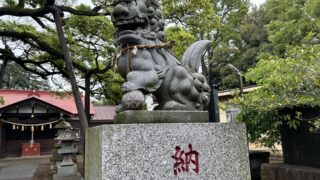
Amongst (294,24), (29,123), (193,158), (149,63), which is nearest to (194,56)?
(149,63)

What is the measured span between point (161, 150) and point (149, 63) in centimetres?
77

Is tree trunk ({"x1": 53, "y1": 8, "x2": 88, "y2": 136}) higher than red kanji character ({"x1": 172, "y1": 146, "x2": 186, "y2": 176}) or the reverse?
higher

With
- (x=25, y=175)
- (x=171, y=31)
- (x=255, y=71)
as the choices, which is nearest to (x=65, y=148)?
(x=25, y=175)

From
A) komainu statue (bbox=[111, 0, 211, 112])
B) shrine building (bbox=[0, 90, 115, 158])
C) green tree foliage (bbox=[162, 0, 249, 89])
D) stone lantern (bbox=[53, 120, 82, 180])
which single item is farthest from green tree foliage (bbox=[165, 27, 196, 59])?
shrine building (bbox=[0, 90, 115, 158])

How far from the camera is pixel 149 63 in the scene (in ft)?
8.14

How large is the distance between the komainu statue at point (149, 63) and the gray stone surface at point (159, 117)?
0.09 m

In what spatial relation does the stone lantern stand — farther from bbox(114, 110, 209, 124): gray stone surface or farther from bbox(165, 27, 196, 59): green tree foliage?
bbox(114, 110, 209, 124): gray stone surface

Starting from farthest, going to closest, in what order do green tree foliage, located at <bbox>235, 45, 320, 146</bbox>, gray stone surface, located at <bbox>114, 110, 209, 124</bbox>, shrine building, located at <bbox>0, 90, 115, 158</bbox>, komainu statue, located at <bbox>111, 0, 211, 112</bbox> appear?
shrine building, located at <bbox>0, 90, 115, 158</bbox>
green tree foliage, located at <bbox>235, 45, 320, 146</bbox>
komainu statue, located at <bbox>111, 0, 211, 112</bbox>
gray stone surface, located at <bbox>114, 110, 209, 124</bbox>

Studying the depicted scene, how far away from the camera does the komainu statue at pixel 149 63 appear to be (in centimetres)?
241

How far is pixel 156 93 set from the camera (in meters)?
2.58

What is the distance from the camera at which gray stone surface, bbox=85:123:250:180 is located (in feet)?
6.70

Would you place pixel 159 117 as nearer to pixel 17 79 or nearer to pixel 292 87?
pixel 292 87

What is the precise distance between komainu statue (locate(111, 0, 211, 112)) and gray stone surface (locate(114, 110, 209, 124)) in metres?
0.09

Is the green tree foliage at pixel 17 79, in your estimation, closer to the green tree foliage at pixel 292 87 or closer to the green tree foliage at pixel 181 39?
the green tree foliage at pixel 181 39
